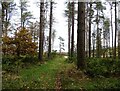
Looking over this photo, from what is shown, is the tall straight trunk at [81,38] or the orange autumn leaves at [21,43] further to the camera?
the orange autumn leaves at [21,43]

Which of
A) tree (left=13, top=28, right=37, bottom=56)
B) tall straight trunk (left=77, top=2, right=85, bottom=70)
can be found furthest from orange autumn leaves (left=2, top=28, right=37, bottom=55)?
tall straight trunk (left=77, top=2, right=85, bottom=70)

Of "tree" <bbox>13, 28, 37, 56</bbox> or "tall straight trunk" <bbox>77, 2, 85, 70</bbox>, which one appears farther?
"tree" <bbox>13, 28, 37, 56</bbox>

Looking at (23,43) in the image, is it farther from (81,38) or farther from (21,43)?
(81,38)

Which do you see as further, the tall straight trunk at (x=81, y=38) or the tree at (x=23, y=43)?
the tree at (x=23, y=43)

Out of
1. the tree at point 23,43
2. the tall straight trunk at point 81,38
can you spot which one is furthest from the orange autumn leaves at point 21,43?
the tall straight trunk at point 81,38

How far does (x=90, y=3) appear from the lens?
31.3 metres

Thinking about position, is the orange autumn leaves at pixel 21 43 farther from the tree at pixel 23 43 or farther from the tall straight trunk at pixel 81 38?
the tall straight trunk at pixel 81 38

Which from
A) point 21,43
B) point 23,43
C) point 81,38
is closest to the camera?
point 81,38

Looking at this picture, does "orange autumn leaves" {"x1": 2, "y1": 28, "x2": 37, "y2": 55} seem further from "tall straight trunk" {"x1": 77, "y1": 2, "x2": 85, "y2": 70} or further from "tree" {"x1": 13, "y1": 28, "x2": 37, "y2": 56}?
"tall straight trunk" {"x1": 77, "y1": 2, "x2": 85, "y2": 70}

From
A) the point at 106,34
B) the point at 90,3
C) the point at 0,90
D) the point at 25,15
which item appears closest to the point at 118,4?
the point at 90,3

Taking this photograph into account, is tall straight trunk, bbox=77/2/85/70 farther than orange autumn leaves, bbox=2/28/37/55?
No

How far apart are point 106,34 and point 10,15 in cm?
2740

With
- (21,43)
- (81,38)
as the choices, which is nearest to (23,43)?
(21,43)

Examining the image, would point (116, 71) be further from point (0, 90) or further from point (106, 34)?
point (106, 34)
